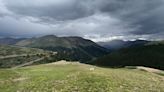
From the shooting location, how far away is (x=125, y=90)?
1432 inches

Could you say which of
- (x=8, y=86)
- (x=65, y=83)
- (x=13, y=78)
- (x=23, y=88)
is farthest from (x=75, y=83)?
(x=13, y=78)

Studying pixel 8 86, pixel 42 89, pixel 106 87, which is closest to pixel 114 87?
pixel 106 87

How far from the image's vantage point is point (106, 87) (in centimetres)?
3691

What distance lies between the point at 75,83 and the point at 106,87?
209 inches

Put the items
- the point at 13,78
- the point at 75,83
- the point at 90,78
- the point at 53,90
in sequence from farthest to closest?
the point at 13,78 < the point at 90,78 < the point at 75,83 < the point at 53,90

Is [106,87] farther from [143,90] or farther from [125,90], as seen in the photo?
[143,90]

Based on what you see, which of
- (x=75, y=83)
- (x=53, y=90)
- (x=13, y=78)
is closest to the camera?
(x=53, y=90)

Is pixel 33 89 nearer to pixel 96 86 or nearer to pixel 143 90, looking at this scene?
pixel 96 86

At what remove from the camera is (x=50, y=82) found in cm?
4169

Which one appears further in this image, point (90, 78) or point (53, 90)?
point (90, 78)

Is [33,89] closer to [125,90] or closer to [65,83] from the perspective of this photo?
[65,83]

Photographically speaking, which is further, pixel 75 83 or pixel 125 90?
pixel 75 83

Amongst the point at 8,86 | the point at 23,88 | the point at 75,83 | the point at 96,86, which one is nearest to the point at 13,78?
the point at 8,86

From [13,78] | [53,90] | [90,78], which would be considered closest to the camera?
[53,90]
